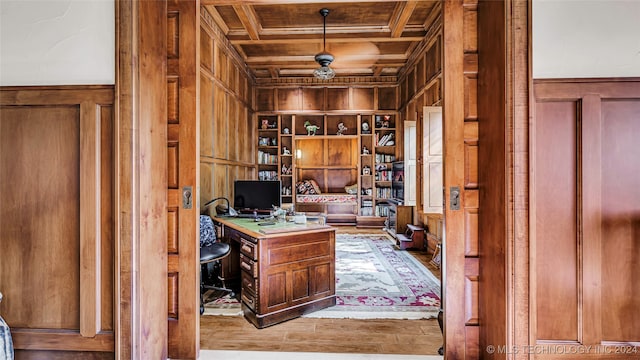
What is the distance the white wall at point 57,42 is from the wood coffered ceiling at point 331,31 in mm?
1906

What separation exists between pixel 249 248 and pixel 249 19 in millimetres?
3131

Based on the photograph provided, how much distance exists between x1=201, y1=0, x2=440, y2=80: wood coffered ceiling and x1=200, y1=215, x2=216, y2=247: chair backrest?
2.26 m

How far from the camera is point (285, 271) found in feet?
8.96

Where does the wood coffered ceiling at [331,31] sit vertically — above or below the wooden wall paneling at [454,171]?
above

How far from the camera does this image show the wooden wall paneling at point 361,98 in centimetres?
727

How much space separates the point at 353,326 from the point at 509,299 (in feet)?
4.43

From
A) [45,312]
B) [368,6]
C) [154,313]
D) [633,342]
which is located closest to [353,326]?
[154,313]

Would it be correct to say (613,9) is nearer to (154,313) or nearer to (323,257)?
(323,257)

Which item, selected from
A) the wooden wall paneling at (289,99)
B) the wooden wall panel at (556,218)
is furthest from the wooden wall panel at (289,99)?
the wooden wall panel at (556,218)

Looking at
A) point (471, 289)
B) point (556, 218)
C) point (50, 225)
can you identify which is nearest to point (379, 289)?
point (471, 289)

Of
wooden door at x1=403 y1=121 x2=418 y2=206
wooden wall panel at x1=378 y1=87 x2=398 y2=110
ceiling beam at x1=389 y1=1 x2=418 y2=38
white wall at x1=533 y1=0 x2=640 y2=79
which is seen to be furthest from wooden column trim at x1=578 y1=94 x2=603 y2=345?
wooden wall panel at x1=378 y1=87 x2=398 y2=110

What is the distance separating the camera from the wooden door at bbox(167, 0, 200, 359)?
6.23ft

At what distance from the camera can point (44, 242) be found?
1661 mm

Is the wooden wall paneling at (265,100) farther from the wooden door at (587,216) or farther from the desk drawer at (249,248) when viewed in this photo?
the wooden door at (587,216)
